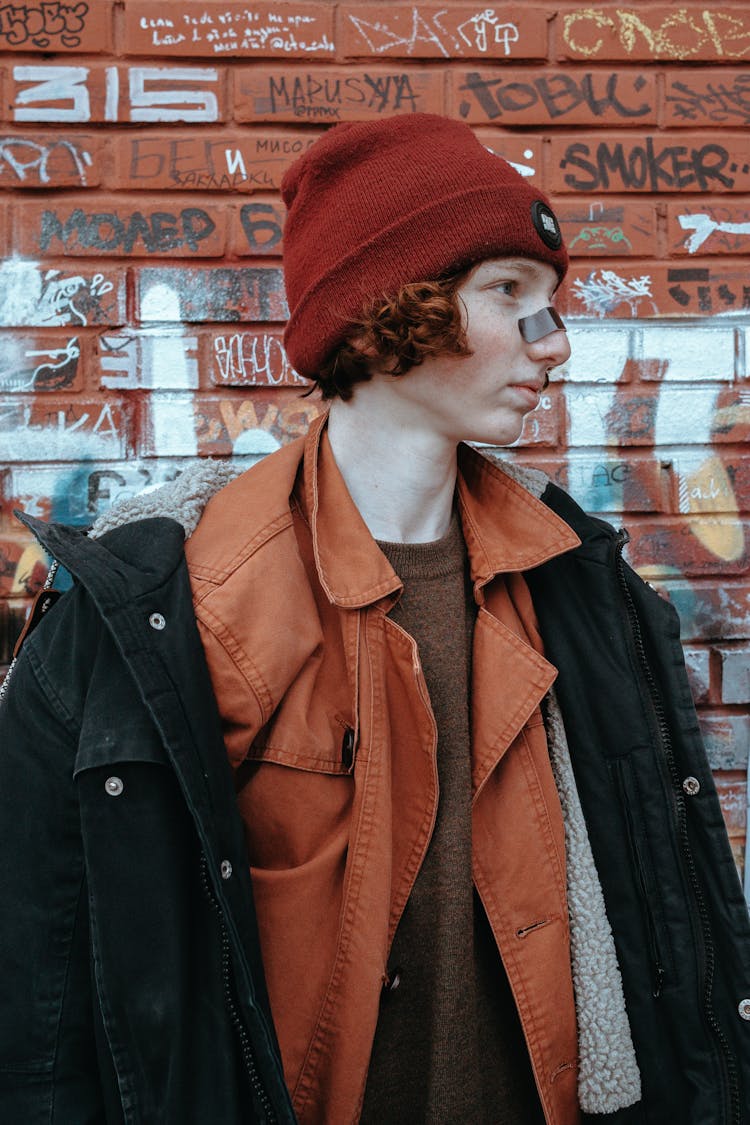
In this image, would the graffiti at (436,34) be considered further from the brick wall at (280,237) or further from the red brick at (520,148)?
the red brick at (520,148)

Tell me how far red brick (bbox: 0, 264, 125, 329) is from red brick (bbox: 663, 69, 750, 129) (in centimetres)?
146

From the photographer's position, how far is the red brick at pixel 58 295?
2170 mm

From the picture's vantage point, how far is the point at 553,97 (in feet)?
7.39

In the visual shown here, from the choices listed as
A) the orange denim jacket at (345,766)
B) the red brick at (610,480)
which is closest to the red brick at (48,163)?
the orange denim jacket at (345,766)

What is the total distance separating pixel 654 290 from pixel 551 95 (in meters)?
0.55

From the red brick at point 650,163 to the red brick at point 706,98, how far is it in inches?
1.5

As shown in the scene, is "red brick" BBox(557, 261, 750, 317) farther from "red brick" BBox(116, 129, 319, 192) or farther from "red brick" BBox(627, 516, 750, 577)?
"red brick" BBox(116, 129, 319, 192)

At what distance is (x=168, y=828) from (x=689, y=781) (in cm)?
92

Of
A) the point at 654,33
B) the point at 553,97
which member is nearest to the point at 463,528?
the point at 553,97

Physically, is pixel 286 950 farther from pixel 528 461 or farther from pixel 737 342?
pixel 737 342

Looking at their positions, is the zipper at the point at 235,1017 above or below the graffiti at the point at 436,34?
below

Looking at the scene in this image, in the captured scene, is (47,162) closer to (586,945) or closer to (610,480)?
(610,480)

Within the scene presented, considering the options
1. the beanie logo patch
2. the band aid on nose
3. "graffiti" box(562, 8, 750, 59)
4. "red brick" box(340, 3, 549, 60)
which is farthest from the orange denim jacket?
"graffiti" box(562, 8, 750, 59)

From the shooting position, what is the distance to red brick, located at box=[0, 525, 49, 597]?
2.19m
